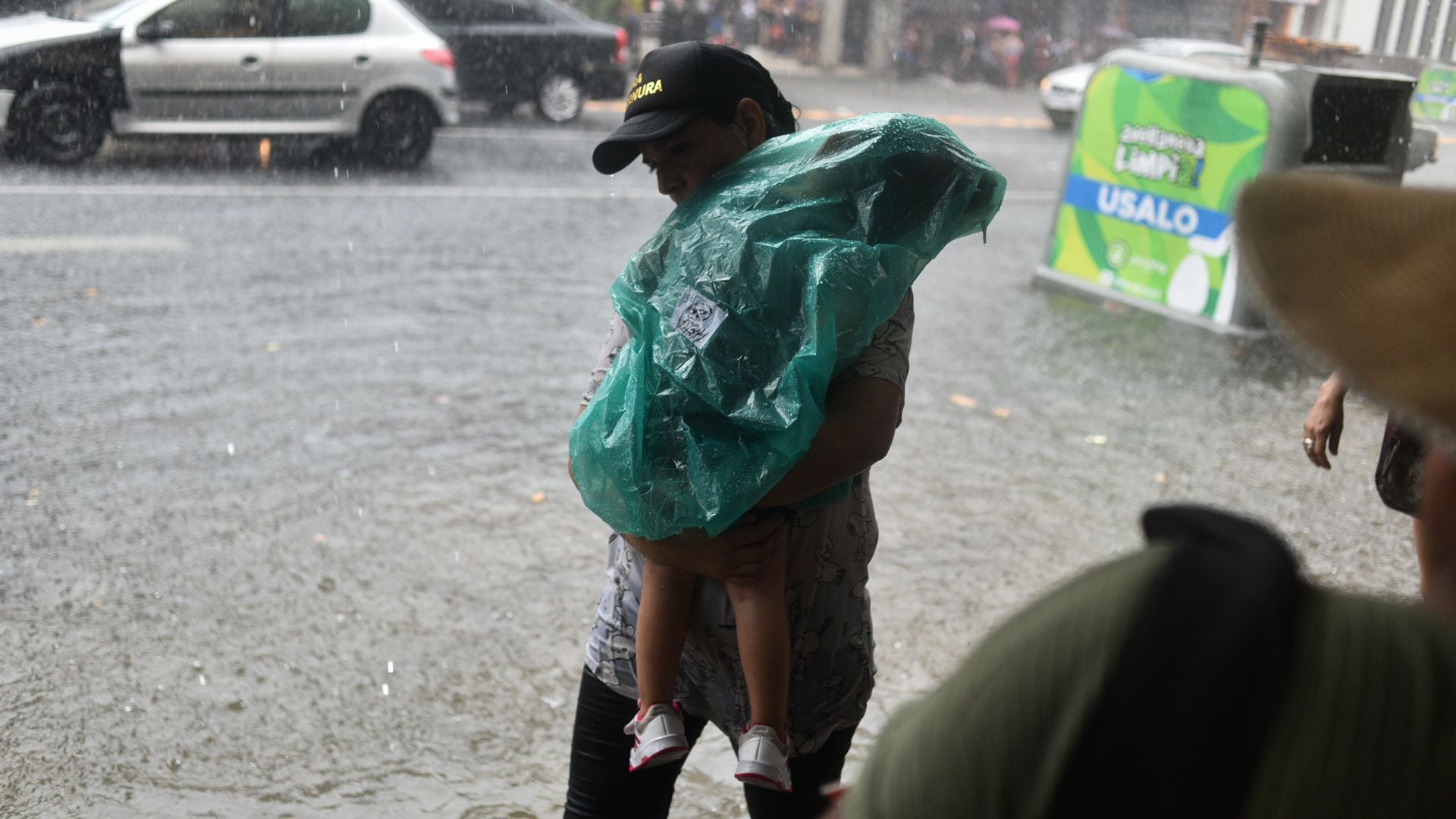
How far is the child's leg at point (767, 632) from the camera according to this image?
1.93 meters

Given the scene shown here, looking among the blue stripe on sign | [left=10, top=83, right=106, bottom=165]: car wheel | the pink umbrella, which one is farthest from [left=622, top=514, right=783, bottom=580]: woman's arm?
the pink umbrella

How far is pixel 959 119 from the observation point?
19359mm

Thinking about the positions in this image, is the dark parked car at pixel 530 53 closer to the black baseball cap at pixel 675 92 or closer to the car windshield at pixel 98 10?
the car windshield at pixel 98 10

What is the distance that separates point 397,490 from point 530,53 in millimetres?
10693

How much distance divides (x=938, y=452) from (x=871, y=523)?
10.7 ft

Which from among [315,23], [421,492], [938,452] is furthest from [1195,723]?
[315,23]

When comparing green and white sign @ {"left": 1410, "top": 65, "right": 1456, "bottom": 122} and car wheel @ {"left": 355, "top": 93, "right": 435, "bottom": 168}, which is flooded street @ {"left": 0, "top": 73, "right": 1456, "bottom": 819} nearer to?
green and white sign @ {"left": 1410, "top": 65, "right": 1456, "bottom": 122}

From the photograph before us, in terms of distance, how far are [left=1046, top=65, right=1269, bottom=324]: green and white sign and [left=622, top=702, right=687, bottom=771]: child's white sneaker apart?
5.78 metres

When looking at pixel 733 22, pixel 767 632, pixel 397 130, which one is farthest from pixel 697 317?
pixel 733 22

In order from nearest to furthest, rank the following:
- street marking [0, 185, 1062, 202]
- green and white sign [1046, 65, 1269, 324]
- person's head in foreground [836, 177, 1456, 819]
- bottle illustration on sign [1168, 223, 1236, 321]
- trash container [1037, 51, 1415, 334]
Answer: person's head in foreground [836, 177, 1456, 819] → trash container [1037, 51, 1415, 334] → green and white sign [1046, 65, 1269, 324] → bottle illustration on sign [1168, 223, 1236, 321] → street marking [0, 185, 1062, 202]

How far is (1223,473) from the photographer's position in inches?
205

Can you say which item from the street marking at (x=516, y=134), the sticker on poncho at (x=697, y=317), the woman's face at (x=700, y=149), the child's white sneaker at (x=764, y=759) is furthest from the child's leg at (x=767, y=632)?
the street marking at (x=516, y=134)

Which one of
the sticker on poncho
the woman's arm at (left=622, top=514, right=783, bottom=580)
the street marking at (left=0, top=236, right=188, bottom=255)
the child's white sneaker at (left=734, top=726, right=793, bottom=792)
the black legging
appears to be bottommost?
the street marking at (left=0, top=236, right=188, bottom=255)

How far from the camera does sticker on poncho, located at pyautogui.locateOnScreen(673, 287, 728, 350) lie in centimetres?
185
